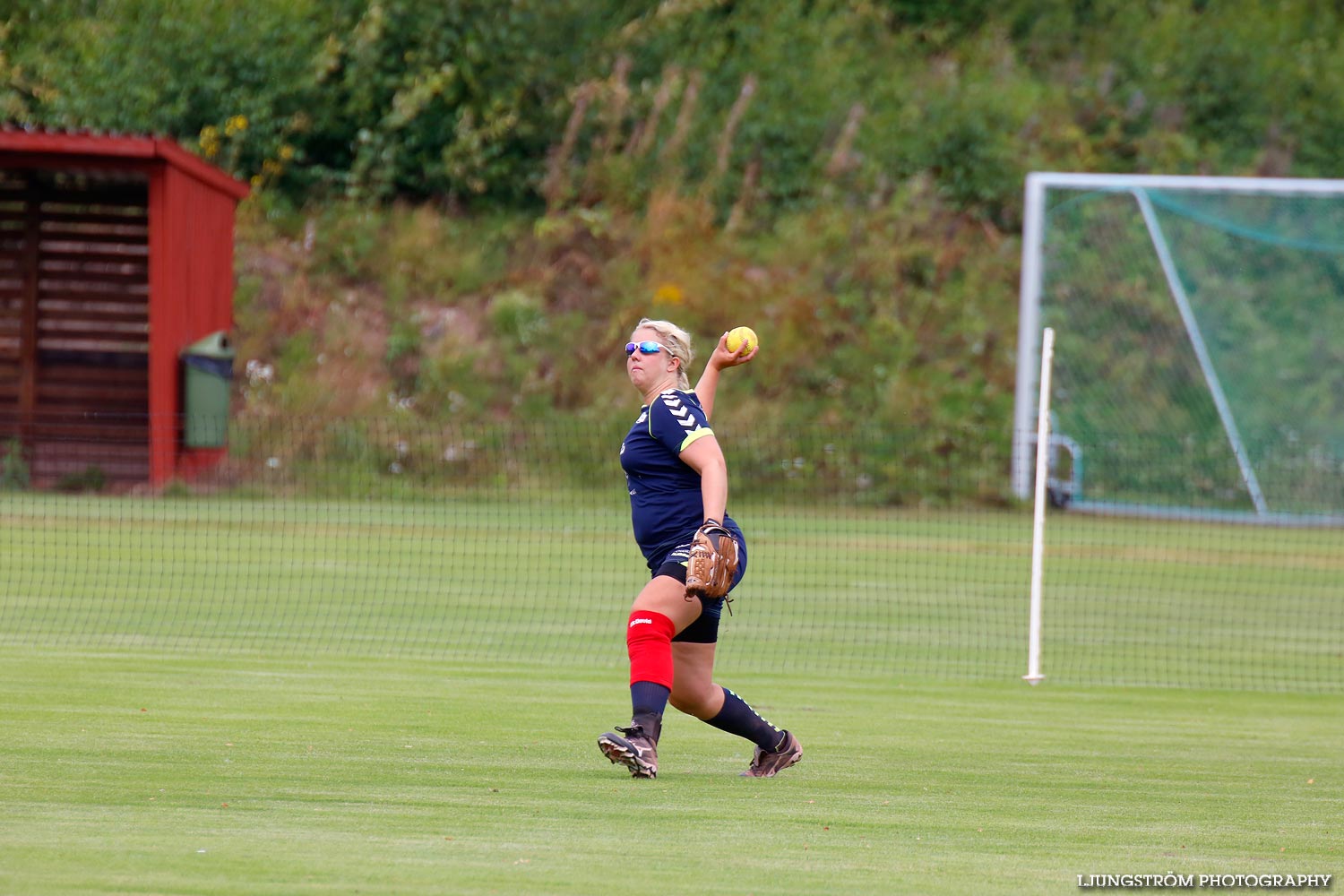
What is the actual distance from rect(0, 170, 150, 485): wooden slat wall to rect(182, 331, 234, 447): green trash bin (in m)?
2.39

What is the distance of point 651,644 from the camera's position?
6809 mm

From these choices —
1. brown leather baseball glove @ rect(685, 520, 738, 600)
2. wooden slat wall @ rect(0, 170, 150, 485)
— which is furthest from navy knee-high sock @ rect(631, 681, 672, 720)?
wooden slat wall @ rect(0, 170, 150, 485)

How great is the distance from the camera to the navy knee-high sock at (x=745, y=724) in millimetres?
7184

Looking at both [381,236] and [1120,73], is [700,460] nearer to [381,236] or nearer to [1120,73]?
[381,236]

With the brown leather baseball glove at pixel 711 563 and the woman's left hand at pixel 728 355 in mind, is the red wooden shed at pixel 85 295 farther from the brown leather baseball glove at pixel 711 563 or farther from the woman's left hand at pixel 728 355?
the brown leather baseball glove at pixel 711 563

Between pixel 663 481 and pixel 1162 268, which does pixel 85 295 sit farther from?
pixel 663 481

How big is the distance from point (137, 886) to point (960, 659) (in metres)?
8.77

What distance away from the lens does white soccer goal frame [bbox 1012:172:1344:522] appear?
80.6 ft

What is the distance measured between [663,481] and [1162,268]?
22.9m

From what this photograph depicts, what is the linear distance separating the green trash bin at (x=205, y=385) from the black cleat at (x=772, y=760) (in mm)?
16419

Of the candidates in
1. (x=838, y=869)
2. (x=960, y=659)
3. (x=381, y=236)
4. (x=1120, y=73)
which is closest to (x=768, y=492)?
(x=381, y=236)

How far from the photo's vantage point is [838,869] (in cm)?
541

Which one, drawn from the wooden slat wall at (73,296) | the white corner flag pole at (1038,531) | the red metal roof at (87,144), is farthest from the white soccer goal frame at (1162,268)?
the white corner flag pole at (1038,531)

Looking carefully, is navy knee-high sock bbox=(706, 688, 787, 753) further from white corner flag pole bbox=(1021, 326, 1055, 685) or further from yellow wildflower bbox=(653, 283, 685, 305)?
yellow wildflower bbox=(653, 283, 685, 305)
